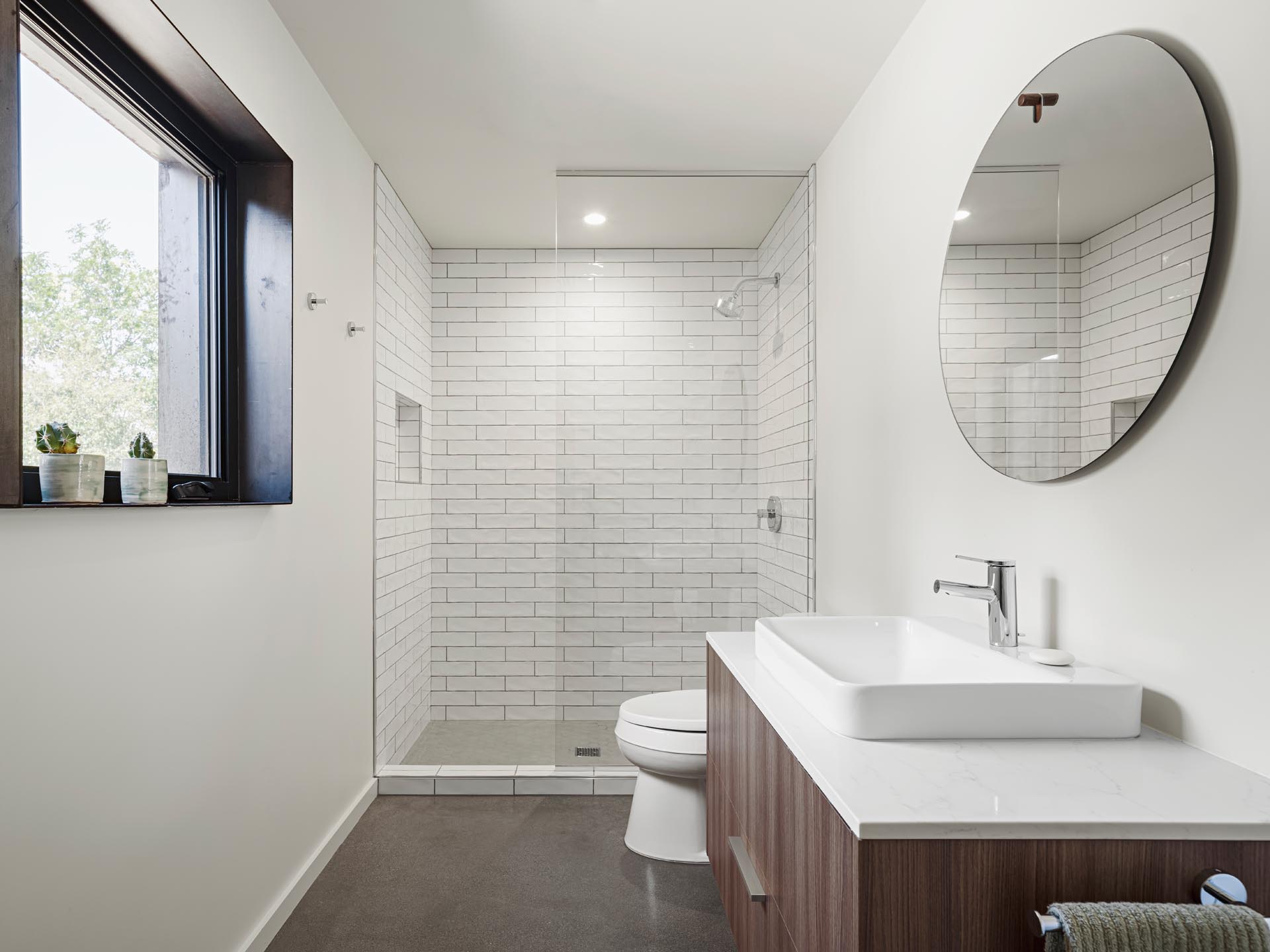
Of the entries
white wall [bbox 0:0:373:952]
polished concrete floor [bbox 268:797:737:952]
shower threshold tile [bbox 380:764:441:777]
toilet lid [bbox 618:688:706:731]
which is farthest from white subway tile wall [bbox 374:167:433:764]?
toilet lid [bbox 618:688:706:731]

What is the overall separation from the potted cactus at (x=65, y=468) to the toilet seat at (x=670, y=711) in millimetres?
1836

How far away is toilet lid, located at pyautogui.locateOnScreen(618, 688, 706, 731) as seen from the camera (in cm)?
277

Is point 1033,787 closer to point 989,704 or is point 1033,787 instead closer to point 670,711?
point 989,704

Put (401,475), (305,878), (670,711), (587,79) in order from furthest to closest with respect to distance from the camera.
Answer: (401,475) < (670,711) < (587,79) < (305,878)

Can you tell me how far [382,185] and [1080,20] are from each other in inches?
109

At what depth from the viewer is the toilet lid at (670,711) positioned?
2.77 metres

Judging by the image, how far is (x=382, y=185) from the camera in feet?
11.7

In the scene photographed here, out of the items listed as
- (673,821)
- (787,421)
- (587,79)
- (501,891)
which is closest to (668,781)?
(673,821)

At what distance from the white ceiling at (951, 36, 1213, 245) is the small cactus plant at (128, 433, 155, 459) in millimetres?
1800

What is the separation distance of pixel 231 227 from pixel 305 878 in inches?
74.9

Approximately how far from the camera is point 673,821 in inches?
112

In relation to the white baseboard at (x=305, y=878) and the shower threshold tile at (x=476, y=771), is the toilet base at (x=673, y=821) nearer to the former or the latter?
the shower threshold tile at (x=476, y=771)

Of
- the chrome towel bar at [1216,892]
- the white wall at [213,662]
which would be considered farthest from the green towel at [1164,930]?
the white wall at [213,662]

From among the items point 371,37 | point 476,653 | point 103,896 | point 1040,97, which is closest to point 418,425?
point 476,653
